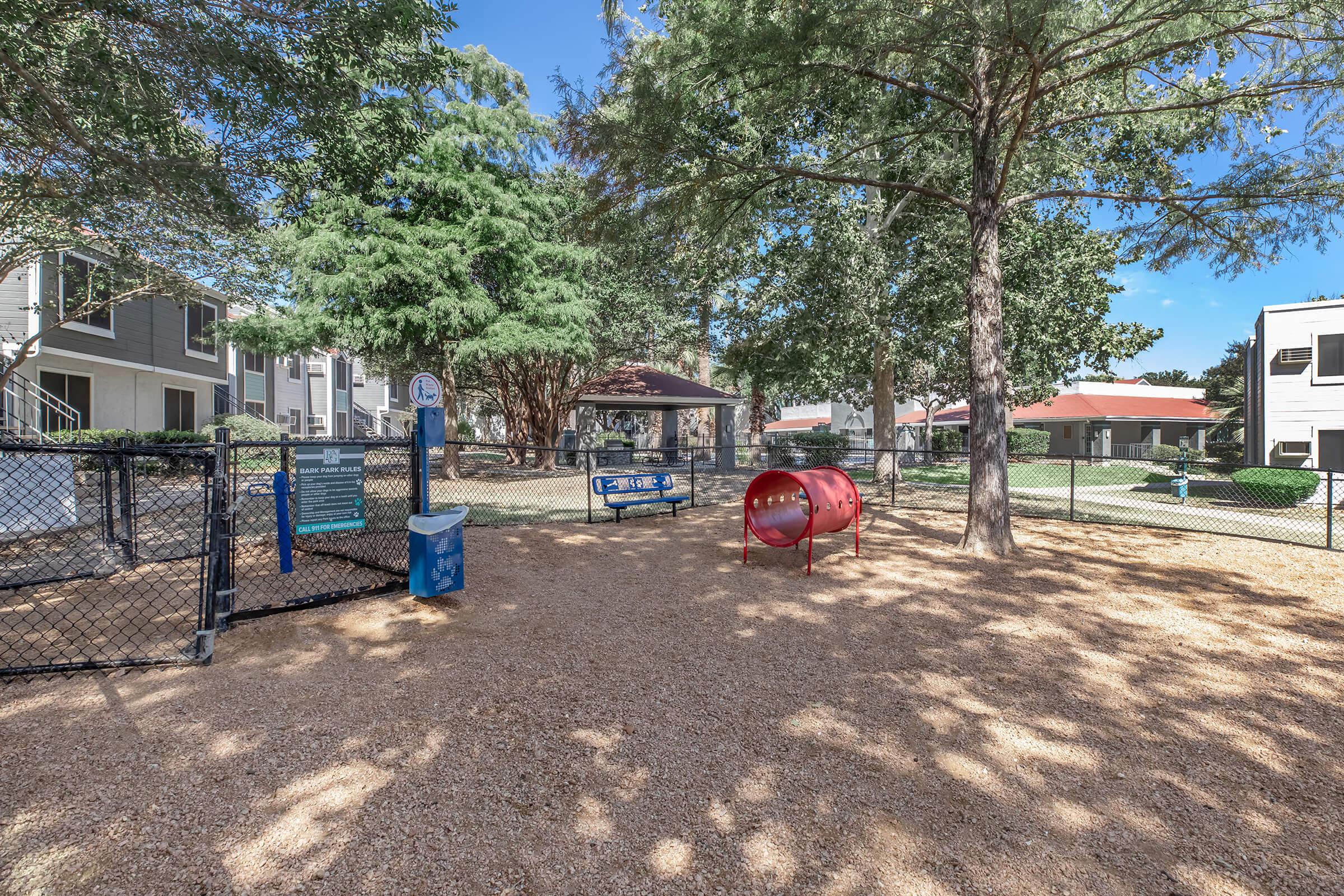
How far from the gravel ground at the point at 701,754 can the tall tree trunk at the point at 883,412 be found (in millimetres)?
12201

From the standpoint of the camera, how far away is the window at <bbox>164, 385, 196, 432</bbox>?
2084 centimetres

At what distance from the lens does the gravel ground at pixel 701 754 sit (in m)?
2.46

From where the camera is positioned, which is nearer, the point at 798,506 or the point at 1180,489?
the point at 798,506

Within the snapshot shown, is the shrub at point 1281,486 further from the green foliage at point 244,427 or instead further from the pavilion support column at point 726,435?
the green foliage at point 244,427

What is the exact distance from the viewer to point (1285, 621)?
562cm

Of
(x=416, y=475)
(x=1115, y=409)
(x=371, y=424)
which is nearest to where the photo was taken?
(x=416, y=475)

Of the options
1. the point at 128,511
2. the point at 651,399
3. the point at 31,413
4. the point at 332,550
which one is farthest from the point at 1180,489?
the point at 31,413

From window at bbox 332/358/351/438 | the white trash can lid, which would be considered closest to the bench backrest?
the white trash can lid

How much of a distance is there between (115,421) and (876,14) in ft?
72.5

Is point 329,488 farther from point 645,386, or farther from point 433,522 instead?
point 645,386

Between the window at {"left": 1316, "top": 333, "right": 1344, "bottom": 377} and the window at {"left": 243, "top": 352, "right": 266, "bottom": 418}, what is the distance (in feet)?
114

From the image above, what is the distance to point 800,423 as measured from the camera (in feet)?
188

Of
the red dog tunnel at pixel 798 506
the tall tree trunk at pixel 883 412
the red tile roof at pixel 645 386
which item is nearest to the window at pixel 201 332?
the red tile roof at pixel 645 386

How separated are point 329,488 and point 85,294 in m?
15.8
